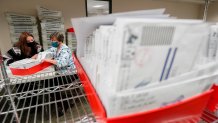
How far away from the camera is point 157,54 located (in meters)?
0.21

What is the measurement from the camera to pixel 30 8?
73.3 inches

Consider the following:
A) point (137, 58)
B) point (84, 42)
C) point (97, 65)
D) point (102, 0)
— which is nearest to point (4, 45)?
point (102, 0)

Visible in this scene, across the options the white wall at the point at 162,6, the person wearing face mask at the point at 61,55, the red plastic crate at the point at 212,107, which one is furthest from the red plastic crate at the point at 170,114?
A: the white wall at the point at 162,6

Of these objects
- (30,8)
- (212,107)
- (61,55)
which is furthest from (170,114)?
(30,8)

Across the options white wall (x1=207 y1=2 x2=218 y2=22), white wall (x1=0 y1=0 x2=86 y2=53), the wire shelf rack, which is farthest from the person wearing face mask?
white wall (x1=207 y1=2 x2=218 y2=22)

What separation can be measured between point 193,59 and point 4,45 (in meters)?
2.19

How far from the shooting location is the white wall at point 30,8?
1751 mm

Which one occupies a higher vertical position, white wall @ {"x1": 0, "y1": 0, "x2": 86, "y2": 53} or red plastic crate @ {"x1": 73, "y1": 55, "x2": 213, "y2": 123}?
white wall @ {"x1": 0, "y1": 0, "x2": 86, "y2": 53}

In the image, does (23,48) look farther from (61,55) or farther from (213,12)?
(213,12)

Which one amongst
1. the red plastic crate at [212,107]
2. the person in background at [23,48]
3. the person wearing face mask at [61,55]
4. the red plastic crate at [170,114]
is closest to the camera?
the red plastic crate at [170,114]

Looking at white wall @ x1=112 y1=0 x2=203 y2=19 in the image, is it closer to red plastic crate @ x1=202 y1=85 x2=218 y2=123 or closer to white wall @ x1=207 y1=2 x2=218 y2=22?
white wall @ x1=207 y1=2 x2=218 y2=22

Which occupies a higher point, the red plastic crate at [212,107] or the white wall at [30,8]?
the white wall at [30,8]

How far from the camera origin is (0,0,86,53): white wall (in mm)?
1751

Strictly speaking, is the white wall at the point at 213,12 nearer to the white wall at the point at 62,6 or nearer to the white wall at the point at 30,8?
the white wall at the point at 62,6
